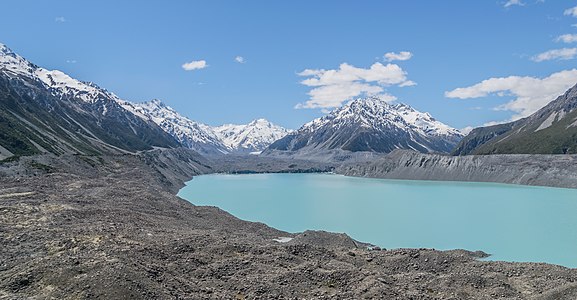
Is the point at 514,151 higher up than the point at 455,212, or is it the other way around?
the point at 514,151

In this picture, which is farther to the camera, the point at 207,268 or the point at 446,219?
the point at 446,219

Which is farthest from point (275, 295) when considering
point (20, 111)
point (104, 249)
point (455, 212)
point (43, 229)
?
point (20, 111)

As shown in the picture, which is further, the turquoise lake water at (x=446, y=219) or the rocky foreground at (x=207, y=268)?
the turquoise lake water at (x=446, y=219)

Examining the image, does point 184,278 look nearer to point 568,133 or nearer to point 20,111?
point 20,111

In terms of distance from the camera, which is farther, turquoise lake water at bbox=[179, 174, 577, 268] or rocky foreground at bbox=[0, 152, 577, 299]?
Result: turquoise lake water at bbox=[179, 174, 577, 268]

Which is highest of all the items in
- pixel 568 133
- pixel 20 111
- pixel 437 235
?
pixel 568 133

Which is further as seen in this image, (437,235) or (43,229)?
(437,235)

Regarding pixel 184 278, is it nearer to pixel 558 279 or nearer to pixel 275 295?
pixel 275 295

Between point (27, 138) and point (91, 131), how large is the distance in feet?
287

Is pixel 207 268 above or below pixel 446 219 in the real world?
above

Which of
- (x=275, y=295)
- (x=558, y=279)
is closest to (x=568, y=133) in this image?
(x=558, y=279)

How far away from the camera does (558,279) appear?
79.4 ft

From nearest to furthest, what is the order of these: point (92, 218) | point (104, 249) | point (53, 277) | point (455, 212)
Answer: point (53, 277), point (104, 249), point (92, 218), point (455, 212)

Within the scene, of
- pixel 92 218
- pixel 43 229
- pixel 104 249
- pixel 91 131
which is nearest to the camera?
pixel 104 249
